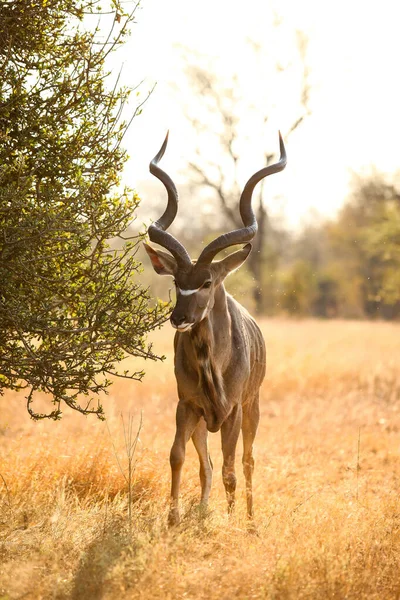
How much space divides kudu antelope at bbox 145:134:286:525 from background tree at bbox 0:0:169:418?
33 cm

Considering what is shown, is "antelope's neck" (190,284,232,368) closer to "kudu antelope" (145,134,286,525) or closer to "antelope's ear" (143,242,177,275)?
"kudu antelope" (145,134,286,525)

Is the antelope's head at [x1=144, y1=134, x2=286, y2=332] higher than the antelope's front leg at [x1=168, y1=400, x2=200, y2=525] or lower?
higher

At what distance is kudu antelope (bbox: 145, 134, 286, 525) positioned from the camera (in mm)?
6398

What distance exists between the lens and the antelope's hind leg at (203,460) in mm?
6898

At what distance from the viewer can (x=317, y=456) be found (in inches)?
410

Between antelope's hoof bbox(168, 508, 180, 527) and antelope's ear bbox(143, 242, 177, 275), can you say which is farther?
antelope's ear bbox(143, 242, 177, 275)

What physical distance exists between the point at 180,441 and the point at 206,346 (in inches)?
31.2

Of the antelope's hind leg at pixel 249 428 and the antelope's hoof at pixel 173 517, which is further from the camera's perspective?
the antelope's hind leg at pixel 249 428

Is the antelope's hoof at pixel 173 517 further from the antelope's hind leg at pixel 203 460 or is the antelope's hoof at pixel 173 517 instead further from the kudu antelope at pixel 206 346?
the antelope's hind leg at pixel 203 460

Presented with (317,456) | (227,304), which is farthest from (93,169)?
(317,456)

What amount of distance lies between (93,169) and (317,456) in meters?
5.49

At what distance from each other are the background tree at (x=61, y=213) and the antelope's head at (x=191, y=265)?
0.27 meters

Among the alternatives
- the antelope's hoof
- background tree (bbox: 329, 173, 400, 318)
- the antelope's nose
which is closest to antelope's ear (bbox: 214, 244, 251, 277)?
the antelope's nose

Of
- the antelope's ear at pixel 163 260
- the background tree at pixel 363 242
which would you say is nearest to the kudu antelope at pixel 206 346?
the antelope's ear at pixel 163 260
